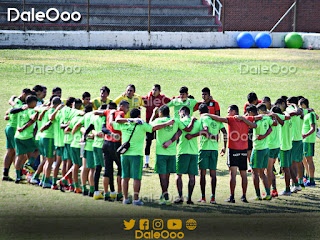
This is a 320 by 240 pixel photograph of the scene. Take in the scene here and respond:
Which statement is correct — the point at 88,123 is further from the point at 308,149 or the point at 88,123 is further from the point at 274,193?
the point at 308,149

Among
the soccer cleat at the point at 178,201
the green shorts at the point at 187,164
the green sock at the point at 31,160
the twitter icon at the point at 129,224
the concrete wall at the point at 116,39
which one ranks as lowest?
the twitter icon at the point at 129,224

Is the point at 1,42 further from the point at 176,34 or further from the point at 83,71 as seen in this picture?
the point at 176,34

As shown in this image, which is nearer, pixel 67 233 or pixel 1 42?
pixel 67 233

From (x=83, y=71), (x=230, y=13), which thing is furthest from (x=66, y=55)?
(x=230, y=13)

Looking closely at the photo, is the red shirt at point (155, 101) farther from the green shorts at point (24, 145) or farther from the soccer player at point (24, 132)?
the green shorts at point (24, 145)

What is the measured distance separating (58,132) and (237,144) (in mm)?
3854

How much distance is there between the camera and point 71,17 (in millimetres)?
29906

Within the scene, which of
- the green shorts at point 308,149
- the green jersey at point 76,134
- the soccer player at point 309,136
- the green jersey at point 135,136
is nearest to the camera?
the green jersey at point 135,136

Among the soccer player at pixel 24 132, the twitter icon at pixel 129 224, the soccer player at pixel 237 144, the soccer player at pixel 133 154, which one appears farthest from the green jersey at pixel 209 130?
the soccer player at pixel 24 132

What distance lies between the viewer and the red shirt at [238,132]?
1158 cm

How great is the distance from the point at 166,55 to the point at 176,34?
80.7 inches

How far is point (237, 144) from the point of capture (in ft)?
38.2

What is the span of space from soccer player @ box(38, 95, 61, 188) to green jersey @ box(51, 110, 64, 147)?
0.11m

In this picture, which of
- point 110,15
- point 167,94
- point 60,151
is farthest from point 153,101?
point 110,15
